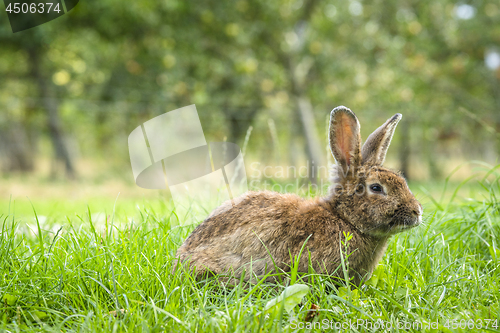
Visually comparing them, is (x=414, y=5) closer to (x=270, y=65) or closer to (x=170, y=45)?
(x=270, y=65)

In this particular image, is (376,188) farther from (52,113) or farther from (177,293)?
(52,113)

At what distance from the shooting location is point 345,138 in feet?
9.02

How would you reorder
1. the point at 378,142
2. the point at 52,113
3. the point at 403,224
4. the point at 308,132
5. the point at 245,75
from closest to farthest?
the point at 403,224 → the point at 378,142 → the point at 308,132 → the point at 245,75 → the point at 52,113

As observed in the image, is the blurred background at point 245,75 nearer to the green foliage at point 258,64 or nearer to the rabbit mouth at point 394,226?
the green foliage at point 258,64

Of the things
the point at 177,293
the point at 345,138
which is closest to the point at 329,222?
the point at 345,138

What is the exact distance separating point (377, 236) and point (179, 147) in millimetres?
6607

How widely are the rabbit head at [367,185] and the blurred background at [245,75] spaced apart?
26.2 ft

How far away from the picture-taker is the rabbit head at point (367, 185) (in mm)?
2576

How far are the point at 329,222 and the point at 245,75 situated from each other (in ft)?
40.2

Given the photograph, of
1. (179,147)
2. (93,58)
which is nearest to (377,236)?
(179,147)

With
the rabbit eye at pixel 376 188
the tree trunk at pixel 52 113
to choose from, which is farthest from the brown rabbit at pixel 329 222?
the tree trunk at pixel 52 113

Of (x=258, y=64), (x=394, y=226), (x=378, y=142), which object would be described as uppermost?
(x=258, y=64)

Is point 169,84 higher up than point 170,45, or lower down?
lower down

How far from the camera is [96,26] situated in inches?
524
